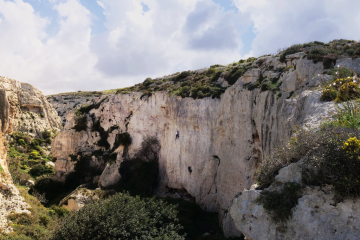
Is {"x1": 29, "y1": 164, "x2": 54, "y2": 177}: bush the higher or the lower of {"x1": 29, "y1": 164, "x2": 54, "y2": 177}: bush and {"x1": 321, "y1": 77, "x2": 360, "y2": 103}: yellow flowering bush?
the lower

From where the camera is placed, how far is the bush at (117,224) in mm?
12942

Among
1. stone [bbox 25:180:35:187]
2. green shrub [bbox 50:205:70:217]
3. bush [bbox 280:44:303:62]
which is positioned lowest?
stone [bbox 25:180:35:187]

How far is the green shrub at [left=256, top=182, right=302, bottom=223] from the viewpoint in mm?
5777

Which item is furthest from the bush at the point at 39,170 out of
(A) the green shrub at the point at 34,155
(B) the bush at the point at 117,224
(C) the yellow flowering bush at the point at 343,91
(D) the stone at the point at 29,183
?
(C) the yellow flowering bush at the point at 343,91

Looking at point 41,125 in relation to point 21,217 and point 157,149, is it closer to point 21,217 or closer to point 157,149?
point 157,149

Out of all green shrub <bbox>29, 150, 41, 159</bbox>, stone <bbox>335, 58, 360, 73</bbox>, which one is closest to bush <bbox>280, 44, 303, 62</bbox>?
stone <bbox>335, 58, 360, 73</bbox>

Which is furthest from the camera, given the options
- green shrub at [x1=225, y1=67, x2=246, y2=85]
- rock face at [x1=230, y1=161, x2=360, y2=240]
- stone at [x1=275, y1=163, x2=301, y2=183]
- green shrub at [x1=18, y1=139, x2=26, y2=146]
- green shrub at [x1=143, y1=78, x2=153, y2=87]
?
green shrub at [x1=18, y1=139, x2=26, y2=146]

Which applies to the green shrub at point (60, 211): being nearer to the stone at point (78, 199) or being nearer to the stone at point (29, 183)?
the stone at point (78, 199)

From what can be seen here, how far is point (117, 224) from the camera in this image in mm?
13305

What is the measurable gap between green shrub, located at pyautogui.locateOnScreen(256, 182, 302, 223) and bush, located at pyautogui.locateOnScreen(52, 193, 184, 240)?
26.1ft

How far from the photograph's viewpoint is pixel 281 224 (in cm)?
584

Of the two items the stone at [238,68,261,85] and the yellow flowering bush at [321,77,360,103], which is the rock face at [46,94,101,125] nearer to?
the stone at [238,68,261,85]

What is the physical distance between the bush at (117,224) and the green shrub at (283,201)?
7.96 meters

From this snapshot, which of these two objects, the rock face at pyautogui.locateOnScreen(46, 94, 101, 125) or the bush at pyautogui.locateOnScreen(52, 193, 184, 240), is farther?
the rock face at pyautogui.locateOnScreen(46, 94, 101, 125)
